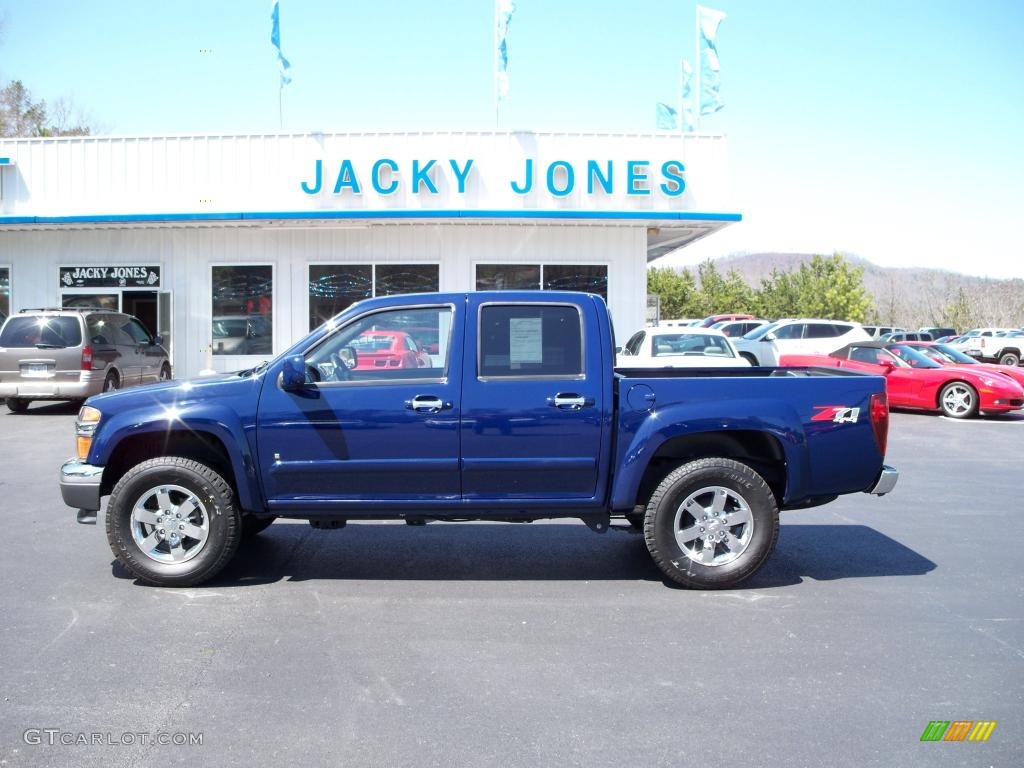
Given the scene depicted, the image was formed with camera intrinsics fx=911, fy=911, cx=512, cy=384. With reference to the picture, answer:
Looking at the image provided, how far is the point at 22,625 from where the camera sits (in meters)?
5.07

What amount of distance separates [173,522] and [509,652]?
2.44 metres

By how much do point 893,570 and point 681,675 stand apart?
2.63m

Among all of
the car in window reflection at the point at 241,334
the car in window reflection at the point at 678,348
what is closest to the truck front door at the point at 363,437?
the car in window reflection at the point at 678,348

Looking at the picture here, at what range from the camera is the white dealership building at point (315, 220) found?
19062mm

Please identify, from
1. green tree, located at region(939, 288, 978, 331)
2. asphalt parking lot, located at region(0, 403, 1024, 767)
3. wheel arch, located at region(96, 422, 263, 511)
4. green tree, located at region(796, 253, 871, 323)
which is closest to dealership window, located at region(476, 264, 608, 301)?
asphalt parking lot, located at region(0, 403, 1024, 767)

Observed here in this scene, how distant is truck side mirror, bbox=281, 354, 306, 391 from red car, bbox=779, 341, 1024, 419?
1180cm

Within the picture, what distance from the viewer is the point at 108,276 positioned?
68.3 feet

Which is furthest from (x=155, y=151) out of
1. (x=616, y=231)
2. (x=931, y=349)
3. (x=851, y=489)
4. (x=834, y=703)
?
(x=834, y=703)

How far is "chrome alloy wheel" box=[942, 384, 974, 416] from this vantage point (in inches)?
632

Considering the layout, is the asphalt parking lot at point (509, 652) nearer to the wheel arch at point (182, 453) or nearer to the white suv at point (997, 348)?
the wheel arch at point (182, 453)

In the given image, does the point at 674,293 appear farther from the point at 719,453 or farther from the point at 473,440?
the point at 473,440

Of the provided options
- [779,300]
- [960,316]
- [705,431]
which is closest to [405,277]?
[705,431]

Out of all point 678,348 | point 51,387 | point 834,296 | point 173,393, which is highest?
point 834,296

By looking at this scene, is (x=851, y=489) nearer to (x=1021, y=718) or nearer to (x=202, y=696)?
(x=1021, y=718)
